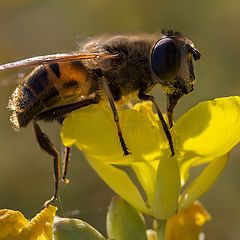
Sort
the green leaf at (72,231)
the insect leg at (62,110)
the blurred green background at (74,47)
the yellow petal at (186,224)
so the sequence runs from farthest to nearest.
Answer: the blurred green background at (74,47) → the yellow petal at (186,224) → the insect leg at (62,110) → the green leaf at (72,231)

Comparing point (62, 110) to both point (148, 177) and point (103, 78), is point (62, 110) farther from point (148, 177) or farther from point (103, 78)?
point (148, 177)

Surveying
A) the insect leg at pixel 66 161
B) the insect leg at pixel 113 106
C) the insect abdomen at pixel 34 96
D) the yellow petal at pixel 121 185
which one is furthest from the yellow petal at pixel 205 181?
the insect abdomen at pixel 34 96

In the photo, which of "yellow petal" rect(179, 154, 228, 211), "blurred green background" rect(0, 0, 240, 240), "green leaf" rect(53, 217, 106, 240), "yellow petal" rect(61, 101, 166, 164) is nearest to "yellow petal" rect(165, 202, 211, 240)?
"yellow petal" rect(179, 154, 228, 211)

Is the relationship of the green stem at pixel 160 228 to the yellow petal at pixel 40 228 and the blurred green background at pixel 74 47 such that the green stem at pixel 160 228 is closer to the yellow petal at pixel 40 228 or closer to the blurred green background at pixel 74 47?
the yellow petal at pixel 40 228

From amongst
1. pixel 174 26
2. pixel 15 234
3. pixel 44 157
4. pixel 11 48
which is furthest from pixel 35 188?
pixel 15 234

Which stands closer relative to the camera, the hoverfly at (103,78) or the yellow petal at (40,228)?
the yellow petal at (40,228)

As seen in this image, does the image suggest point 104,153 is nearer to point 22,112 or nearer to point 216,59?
point 22,112

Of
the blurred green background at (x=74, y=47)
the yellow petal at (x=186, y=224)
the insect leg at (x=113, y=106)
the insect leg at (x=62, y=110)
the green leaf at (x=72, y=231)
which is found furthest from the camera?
the blurred green background at (x=74, y=47)
